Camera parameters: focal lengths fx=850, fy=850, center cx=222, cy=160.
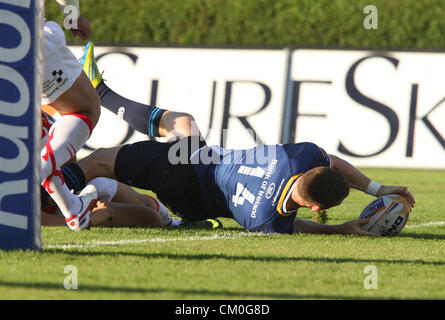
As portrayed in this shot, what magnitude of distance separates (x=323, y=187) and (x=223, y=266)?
1.17 metres

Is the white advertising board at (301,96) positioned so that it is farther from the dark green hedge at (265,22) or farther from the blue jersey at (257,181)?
the blue jersey at (257,181)

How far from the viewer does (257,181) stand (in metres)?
6.00

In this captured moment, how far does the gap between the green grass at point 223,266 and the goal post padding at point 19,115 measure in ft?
0.84

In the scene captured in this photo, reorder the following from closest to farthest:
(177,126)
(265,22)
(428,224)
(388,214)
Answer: (388,214) → (177,126) → (428,224) → (265,22)

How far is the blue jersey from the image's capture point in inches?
233

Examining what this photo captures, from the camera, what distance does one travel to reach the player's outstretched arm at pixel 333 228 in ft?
21.1

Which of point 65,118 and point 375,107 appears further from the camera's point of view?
point 375,107

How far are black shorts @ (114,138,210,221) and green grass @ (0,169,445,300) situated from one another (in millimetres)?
205

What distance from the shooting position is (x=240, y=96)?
13820 millimetres

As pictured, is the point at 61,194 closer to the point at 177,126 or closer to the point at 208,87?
the point at 177,126

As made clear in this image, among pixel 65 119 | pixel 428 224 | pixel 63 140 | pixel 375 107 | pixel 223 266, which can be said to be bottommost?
pixel 428 224

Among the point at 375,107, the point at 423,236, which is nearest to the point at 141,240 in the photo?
the point at 423,236

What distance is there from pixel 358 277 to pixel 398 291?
1.17ft

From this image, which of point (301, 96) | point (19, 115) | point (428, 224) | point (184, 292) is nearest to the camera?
Answer: point (184, 292)
